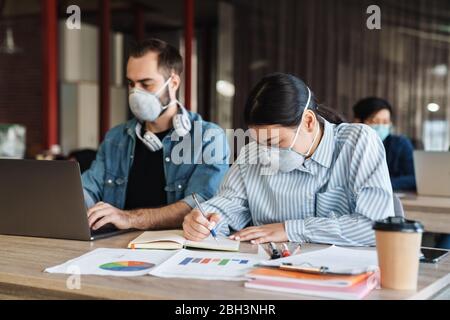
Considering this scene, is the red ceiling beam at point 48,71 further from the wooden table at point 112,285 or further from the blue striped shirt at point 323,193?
the wooden table at point 112,285

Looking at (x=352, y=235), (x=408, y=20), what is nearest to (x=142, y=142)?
(x=352, y=235)

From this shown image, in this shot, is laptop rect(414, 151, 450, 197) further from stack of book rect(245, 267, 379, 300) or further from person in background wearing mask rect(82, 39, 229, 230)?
stack of book rect(245, 267, 379, 300)

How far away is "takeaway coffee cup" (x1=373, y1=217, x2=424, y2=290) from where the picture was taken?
1295mm

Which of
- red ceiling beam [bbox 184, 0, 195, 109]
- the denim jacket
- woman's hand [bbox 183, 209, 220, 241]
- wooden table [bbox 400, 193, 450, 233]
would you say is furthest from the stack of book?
red ceiling beam [bbox 184, 0, 195, 109]

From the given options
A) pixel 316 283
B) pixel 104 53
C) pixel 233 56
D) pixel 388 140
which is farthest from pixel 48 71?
pixel 316 283

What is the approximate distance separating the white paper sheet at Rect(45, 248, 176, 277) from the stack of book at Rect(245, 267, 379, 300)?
0.29m

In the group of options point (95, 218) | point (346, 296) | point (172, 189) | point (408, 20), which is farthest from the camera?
point (408, 20)

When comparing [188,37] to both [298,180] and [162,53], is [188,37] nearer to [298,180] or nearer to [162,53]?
[162,53]

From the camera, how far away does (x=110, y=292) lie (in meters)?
1.30

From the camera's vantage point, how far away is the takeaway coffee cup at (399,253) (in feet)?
4.25

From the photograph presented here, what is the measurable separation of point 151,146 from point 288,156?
30.0 inches

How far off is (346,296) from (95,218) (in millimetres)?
1036

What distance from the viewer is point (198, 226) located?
1838 mm
